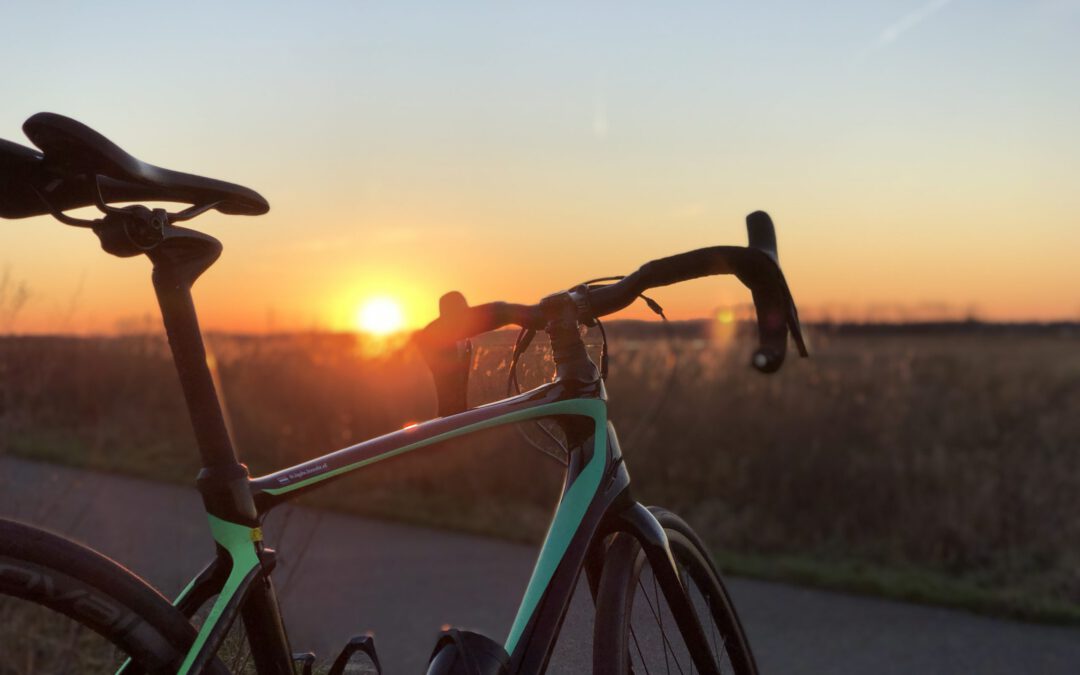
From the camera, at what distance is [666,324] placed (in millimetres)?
2102

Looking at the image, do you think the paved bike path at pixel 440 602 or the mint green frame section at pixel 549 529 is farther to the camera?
the paved bike path at pixel 440 602

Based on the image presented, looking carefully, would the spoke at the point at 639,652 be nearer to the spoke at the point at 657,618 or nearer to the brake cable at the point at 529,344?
the spoke at the point at 657,618

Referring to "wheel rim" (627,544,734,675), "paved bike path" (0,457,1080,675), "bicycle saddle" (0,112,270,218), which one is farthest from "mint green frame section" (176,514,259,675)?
"paved bike path" (0,457,1080,675)

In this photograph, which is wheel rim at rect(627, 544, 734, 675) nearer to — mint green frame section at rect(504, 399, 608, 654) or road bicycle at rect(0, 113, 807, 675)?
road bicycle at rect(0, 113, 807, 675)

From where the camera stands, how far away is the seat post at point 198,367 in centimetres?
146

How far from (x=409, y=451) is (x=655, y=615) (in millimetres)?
722

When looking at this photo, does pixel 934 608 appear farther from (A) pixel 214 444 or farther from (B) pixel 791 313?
(A) pixel 214 444

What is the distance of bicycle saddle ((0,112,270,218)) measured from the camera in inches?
53.0

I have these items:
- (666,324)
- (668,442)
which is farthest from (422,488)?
(666,324)

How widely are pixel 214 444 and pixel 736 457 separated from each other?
7.17 metres

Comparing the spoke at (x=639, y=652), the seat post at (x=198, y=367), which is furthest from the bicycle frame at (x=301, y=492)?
the spoke at (x=639, y=652)

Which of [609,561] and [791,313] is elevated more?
[791,313]

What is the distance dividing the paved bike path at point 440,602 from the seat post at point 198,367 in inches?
94.6

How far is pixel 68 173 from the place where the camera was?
139 centimetres
